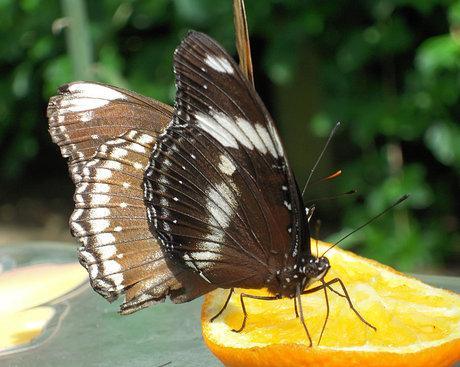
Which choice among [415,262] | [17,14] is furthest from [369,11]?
[17,14]

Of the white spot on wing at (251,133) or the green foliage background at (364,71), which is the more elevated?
the white spot on wing at (251,133)

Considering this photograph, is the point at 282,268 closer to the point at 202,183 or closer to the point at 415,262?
the point at 202,183

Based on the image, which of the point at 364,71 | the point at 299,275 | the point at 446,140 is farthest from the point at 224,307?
the point at 364,71

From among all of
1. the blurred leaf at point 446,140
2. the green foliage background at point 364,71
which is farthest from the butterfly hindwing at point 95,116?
the blurred leaf at point 446,140

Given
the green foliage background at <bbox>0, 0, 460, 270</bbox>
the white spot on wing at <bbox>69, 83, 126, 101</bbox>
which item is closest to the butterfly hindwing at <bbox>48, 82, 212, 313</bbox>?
the white spot on wing at <bbox>69, 83, 126, 101</bbox>

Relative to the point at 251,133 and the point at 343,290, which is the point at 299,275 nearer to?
the point at 343,290

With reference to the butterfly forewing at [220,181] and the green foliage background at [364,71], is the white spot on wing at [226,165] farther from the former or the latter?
the green foliage background at [364,71]
